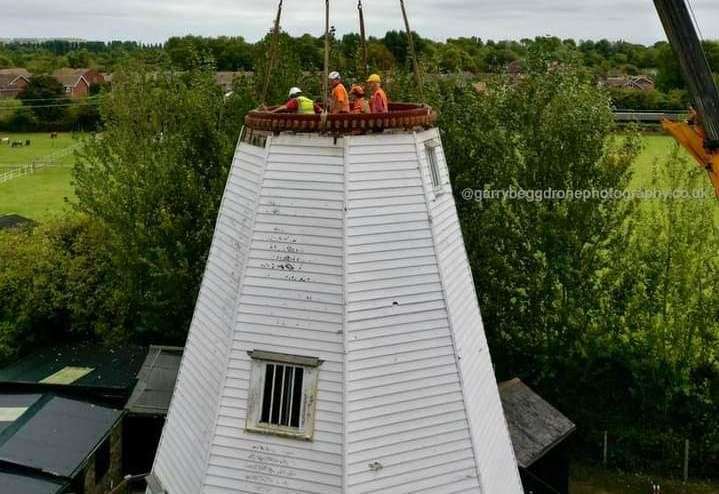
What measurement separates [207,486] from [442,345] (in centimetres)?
351

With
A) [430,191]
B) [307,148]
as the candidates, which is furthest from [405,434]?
[307,148]

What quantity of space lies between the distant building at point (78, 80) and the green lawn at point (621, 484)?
8072cm

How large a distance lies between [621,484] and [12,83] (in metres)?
96.5

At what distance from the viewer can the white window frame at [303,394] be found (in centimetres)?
916

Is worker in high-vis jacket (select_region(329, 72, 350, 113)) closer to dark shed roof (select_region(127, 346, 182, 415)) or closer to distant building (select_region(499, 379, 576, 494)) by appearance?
distant building (select_region(499, 379, 576, 494))

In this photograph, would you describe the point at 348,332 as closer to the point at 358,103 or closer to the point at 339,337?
the point at 339,337

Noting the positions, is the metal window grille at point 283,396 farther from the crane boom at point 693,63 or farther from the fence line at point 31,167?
the fence line at point 31,167

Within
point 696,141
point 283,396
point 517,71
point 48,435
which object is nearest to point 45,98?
point 517,71

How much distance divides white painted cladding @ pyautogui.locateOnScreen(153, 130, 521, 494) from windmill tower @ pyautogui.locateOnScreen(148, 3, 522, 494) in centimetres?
2

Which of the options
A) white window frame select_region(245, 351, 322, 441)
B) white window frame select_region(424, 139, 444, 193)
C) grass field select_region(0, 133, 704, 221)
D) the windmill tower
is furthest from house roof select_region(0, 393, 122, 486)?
grass field select_region(0, 133, 704, 221)

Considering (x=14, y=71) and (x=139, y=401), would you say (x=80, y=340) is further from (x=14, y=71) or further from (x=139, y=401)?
(x=14, y=71)

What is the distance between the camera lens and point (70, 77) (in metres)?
95.8

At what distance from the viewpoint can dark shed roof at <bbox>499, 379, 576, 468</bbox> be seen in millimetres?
16266

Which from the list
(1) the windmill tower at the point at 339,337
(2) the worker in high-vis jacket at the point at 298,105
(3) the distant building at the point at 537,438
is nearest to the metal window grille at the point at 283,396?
(1) the windmill tower at the point at 339,337
